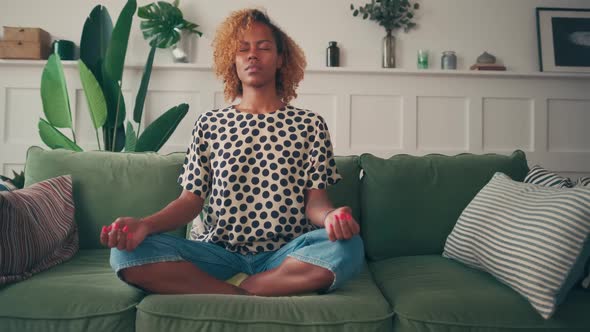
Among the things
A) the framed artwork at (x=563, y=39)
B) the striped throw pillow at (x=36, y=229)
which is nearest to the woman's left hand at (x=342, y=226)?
the striped throw pillow at (x=36, y=229)

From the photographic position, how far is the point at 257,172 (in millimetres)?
1322

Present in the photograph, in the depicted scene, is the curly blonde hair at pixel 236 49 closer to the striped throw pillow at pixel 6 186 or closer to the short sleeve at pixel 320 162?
the short sleeve at pixel 320 162

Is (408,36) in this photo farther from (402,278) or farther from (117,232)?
(117,232)

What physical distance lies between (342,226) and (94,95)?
6.49 feet

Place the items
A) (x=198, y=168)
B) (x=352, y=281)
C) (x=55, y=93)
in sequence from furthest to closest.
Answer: (x=55, y=93) < (x=198, y=168) < (x=352, y=281)

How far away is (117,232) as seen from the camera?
0.98 meters

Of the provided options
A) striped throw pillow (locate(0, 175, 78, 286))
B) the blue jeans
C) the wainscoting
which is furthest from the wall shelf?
the blue jeans

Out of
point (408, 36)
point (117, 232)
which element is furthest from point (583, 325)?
point (408, 36)

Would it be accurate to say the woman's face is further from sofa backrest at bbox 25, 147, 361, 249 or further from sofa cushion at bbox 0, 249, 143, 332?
sofa cushion at bbox 0, 249, 143, 332

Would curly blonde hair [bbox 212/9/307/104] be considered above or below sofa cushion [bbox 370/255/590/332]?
above

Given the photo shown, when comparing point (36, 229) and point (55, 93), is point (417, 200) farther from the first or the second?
point (55, 93)

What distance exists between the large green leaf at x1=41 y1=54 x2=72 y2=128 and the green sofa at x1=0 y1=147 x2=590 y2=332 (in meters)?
0.97

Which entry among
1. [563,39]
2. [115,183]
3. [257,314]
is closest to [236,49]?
[115,183]

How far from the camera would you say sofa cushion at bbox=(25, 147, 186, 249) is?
1.52 metres
